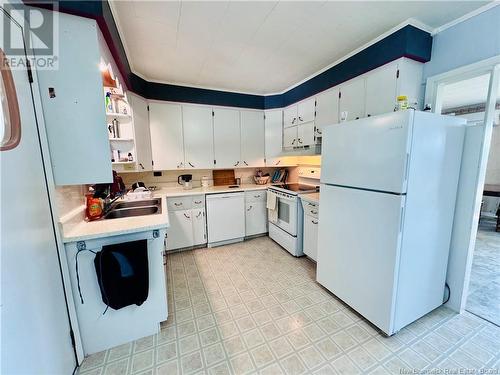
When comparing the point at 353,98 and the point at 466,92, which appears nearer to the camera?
Result: the point at 353,98

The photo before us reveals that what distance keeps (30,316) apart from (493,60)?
339 cm

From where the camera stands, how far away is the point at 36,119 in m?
1.21

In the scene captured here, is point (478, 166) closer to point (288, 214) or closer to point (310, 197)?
point (310, 197)

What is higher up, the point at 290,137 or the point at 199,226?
the point at 290,137

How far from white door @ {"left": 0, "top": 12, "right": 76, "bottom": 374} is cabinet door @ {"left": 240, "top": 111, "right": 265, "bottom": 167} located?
2682 mm

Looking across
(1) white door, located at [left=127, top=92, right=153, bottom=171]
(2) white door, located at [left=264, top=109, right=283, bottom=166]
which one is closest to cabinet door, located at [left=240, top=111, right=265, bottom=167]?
(2) white door, located at [left=264, top=109, right=283, bottom=166]

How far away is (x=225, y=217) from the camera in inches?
129

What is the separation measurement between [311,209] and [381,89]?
A: 1.47 m

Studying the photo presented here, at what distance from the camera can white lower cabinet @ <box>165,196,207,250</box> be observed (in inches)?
118

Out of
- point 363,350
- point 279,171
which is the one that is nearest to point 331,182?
point 363,350

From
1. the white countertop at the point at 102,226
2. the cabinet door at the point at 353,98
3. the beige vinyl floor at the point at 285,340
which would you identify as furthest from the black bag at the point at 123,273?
the cabinet door at the point at 353,98

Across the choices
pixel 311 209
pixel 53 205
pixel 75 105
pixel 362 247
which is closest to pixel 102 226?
pixel 53 205

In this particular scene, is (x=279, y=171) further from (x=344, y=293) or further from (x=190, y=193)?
(x=344, y=293)

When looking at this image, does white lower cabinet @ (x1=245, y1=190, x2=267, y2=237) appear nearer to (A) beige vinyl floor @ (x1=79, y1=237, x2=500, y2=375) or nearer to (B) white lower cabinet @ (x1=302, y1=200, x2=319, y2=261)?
(B) white lower cabinet @ (x1=302, y1=200, x2=319, y2=261)
